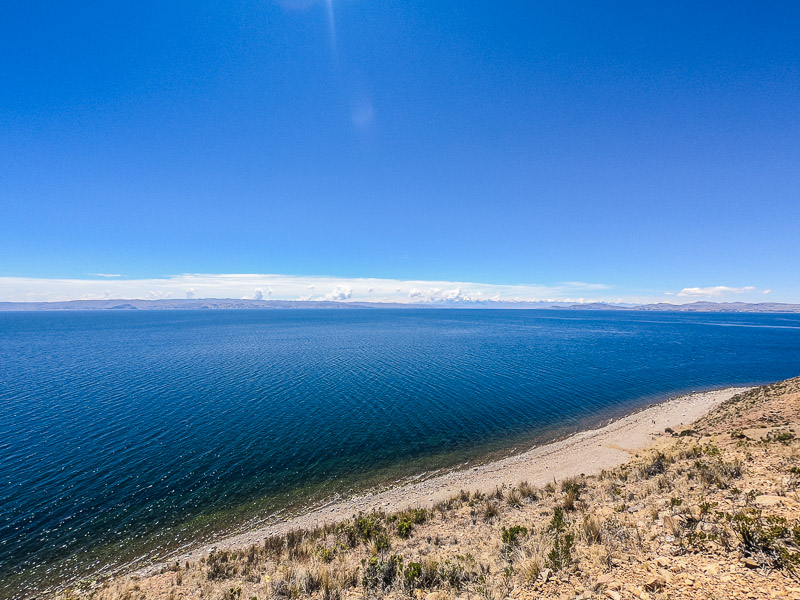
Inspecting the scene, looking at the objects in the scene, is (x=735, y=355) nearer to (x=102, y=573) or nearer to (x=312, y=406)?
(x=312, y=406)

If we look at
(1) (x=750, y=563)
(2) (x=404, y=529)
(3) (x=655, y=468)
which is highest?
(1) (x=750, y=563)

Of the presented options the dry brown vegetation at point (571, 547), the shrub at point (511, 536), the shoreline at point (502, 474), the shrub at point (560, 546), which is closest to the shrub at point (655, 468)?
the dry brown vegetation at point (571, 547)

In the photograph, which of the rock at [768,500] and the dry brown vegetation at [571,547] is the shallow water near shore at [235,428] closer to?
the dry brown vegetation at [571,547]

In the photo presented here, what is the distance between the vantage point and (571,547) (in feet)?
34.9

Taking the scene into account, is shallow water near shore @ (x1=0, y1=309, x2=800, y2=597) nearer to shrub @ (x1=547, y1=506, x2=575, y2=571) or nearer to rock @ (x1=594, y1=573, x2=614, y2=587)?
shrub @ (x1=547, y1=506, x2=575, y2=571)

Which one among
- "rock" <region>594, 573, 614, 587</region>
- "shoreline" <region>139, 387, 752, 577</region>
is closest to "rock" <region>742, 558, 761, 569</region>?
"rock" <region>594, 573, 614, 587</region>

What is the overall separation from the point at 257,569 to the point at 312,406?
30.2 metres

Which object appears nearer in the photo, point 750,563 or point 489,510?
point 750,563

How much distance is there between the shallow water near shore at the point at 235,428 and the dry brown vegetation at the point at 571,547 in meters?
6.64

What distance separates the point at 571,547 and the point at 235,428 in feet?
114

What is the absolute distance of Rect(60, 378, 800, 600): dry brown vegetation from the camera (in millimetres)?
8250

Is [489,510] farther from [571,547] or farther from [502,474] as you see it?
[502,474]

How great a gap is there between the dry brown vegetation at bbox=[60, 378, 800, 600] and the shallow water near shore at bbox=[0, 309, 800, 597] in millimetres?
6638

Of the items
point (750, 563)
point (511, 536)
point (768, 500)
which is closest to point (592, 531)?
point (511, 536)
